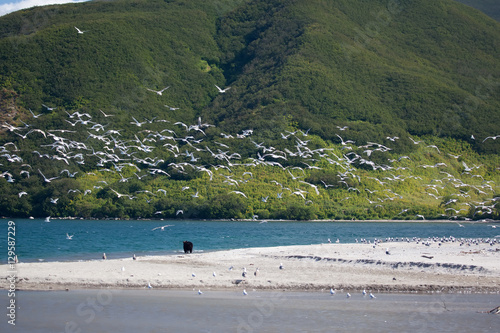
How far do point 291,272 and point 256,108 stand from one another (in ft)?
270

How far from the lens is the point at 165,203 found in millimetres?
90938

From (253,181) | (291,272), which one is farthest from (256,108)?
(291,272)

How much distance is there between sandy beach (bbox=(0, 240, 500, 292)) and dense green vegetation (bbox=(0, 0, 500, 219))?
28902 millimetres

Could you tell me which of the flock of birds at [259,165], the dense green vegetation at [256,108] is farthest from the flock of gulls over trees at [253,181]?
the dense green vegetation at [256,108]

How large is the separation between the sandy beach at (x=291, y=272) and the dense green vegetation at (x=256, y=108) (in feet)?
94.8

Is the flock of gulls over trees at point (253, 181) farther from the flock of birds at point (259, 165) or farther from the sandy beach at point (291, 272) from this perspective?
the sandy beach at point (291, 272)

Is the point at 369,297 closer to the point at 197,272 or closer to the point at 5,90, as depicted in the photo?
the point at 197,272

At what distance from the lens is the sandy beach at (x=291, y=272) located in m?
24.9

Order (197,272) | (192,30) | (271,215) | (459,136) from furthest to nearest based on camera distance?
(192,30), (459,136), (271,215), (197,272)

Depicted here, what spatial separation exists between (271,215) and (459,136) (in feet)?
135

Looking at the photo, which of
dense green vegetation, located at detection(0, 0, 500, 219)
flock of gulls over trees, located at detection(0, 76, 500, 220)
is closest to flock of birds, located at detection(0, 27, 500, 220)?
flock of gulls over trees, located at detection(0, 76, 500, 220)

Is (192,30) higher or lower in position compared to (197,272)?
higher

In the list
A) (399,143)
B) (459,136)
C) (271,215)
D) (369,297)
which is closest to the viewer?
(369,297)

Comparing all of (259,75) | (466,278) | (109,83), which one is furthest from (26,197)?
(466,278)
